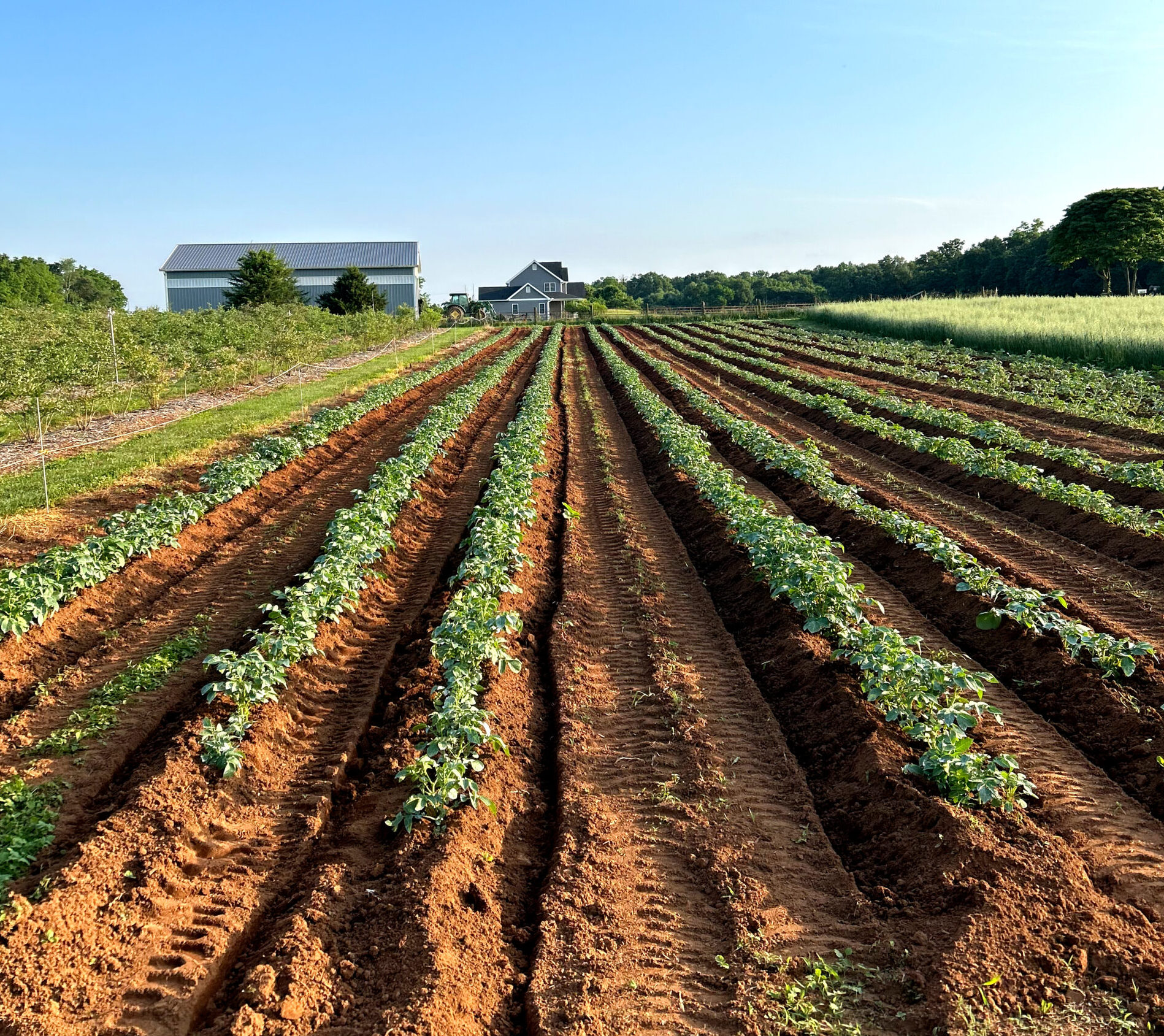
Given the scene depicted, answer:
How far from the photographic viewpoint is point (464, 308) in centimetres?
9269

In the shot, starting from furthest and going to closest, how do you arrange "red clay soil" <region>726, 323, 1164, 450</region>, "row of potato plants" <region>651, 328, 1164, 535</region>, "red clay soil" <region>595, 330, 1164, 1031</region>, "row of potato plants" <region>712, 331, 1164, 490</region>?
"red clay soil" <region>726, 323, 1164, 450</region>, "row of potato plants" <region>712, 331, 1164, 490</region>, "row of potato plants" <region>651, 328, 1164, 535</region>, "red clay soil" <region>595, 330, 1164, 1031</region>

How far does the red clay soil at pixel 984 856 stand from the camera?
4.04 metres

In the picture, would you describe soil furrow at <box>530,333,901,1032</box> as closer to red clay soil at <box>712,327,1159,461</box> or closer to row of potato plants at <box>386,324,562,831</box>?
row of potato plants at <box>386,324,562,831</box>

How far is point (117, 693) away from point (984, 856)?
660 centimetres

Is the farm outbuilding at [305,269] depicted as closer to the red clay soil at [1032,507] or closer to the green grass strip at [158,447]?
the green grass strip at [158,447]

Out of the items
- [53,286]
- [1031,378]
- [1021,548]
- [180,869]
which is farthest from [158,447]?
[53,286]

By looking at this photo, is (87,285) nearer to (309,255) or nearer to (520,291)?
(309,255)

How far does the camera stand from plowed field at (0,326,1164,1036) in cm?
397

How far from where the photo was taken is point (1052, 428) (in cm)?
1792

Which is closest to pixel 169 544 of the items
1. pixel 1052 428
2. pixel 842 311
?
pixel 1052 428

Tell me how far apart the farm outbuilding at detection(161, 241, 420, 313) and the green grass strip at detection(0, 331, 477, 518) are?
5436 cm

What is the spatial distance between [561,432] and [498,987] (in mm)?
16244

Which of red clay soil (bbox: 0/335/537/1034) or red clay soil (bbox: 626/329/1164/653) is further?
red clay soil (bbox: 626/329/1164/653)

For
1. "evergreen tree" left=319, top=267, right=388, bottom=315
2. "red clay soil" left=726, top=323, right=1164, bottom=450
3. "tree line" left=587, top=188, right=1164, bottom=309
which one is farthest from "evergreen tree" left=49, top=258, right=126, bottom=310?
"red clay soil" left=726, top=323, right=1164, bottom=450
